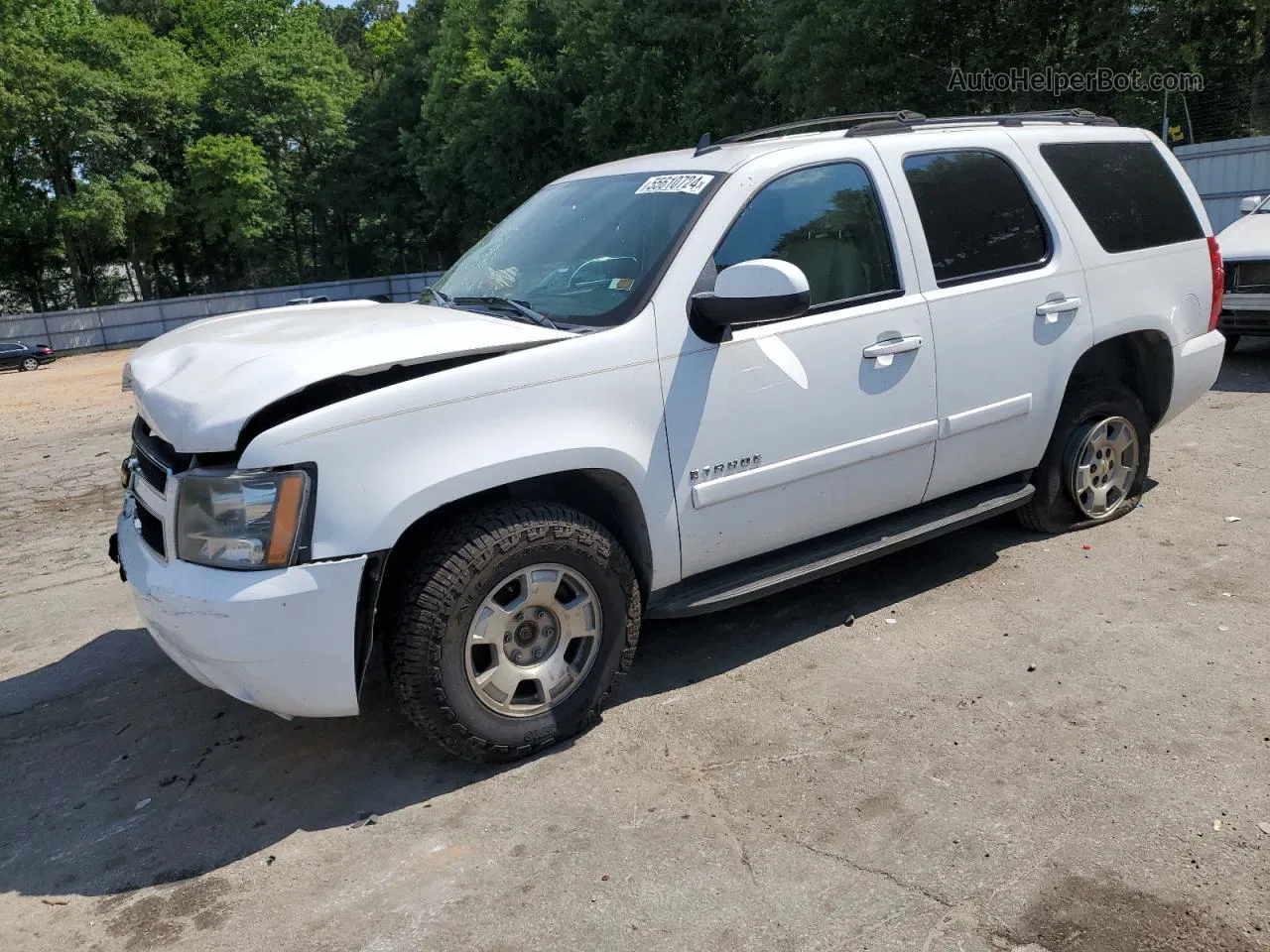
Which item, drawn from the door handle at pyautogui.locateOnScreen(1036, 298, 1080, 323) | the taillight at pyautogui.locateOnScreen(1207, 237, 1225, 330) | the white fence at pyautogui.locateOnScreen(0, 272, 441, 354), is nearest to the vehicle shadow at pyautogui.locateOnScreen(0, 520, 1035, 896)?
the door handle at pyautogui.locateOnScreen(1036, 298, 1080, 323)

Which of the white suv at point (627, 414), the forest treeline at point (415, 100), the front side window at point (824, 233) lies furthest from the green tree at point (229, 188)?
the front side window at point (824, 233)

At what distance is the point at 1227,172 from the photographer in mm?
17062

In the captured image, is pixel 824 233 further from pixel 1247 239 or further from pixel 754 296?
pixel 1247 239

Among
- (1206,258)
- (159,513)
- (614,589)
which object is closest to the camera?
(159,513)

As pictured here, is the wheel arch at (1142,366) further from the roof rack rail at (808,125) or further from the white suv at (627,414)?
the roof rack rail at (808,125)

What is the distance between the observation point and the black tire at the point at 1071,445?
5074mm

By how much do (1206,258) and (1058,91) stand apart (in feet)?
64.2

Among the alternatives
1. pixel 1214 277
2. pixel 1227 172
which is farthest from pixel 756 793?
pixel 1227 172

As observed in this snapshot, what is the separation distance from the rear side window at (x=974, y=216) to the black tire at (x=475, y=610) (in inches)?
78.1

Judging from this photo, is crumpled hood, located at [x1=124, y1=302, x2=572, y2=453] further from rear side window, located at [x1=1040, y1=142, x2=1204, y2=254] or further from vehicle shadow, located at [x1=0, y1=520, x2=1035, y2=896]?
rear side window, located at [x1=1040, y1=142, x2=1204, y2=254]

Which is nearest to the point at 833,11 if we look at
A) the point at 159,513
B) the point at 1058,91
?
the point at 1058,91

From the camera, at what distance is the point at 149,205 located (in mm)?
41625

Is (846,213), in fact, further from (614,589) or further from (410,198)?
(410,198)

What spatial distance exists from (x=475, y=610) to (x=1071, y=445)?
10.6 feet
